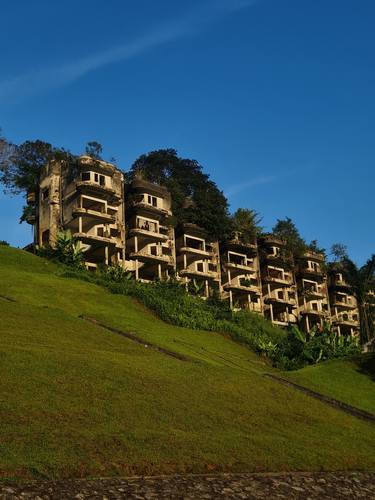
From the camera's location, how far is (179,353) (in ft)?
99.9

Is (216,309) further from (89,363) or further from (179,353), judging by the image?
(89,363)

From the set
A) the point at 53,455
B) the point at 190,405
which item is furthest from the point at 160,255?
the point at 53,455

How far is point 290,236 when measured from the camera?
9581 centimetres

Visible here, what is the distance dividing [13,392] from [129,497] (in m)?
6.72

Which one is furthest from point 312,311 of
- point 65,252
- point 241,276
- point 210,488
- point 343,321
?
point 210,488

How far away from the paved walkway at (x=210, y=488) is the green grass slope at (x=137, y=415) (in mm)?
563

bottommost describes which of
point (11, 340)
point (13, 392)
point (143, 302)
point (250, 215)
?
point (13, 392)

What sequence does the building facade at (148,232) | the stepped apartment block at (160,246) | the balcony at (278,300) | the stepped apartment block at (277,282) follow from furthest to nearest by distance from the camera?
the stepped apartment block at (277,282) < the balcony at (278,300) < the building facade at (148,232) < the stepped apartment block at (160,246)

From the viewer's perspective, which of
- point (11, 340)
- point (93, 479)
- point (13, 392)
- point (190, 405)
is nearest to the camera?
point (93, 479)

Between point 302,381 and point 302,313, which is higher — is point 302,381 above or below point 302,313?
below

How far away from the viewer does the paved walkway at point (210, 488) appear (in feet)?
35.9

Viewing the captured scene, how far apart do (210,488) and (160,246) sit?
65.4 meters

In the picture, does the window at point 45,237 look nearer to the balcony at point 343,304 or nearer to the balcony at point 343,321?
the balcony at point 343,321

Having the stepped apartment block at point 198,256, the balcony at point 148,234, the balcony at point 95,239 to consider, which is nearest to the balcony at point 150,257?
the balcony at point 148,234
